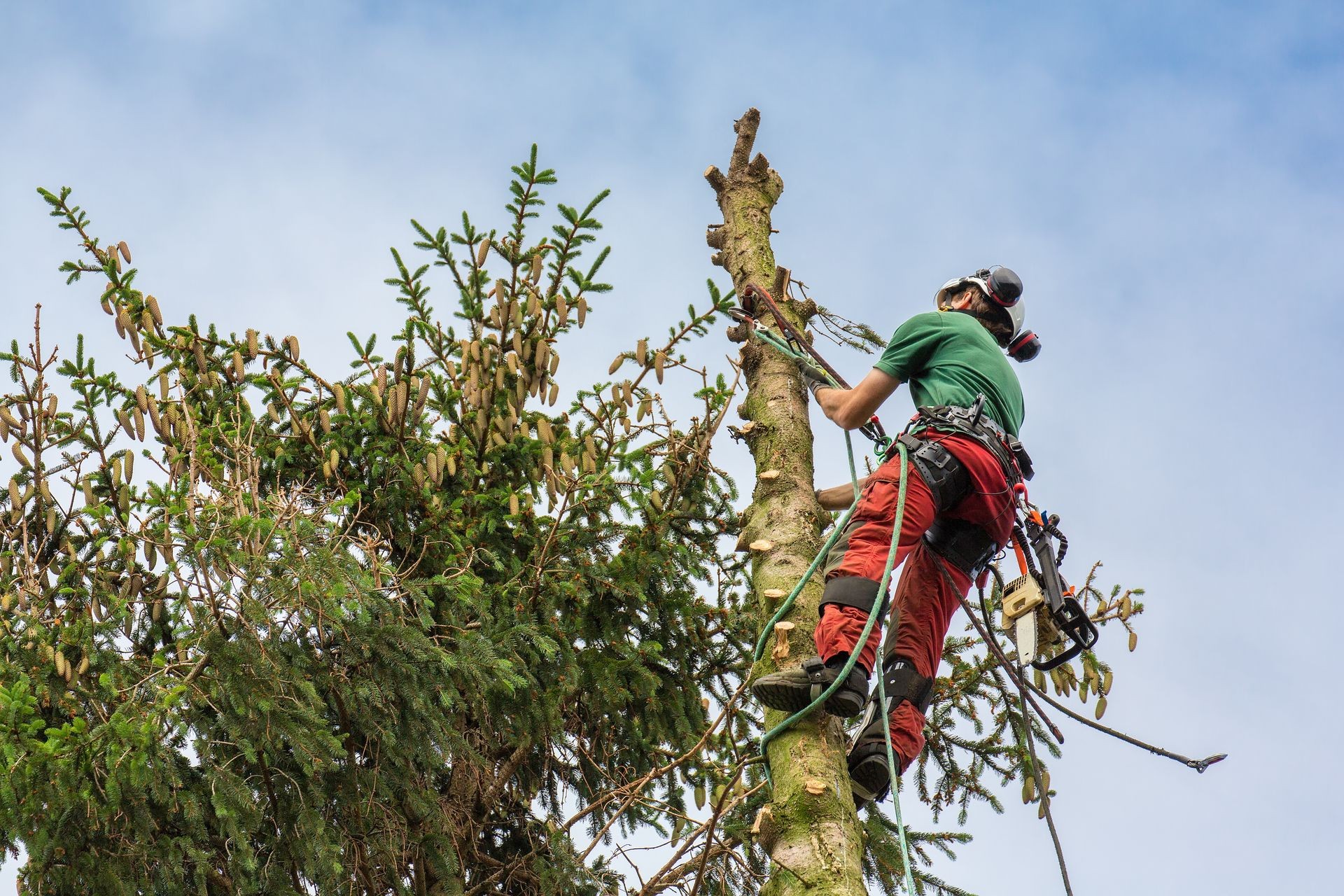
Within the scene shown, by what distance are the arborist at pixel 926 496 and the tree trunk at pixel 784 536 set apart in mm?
137

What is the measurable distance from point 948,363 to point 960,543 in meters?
0.63

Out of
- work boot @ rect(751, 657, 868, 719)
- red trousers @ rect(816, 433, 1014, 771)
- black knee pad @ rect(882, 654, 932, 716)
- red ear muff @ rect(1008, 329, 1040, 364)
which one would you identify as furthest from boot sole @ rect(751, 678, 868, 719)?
red ear muff @ rect(1008, 329, 1040, 364)

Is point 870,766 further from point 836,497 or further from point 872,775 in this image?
point 836,497

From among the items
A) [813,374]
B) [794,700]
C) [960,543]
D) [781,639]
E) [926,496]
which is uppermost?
[813,374]

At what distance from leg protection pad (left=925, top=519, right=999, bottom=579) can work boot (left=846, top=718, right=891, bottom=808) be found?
0.70 metres

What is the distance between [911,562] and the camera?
180 inches

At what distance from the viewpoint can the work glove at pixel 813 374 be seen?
4730 mm

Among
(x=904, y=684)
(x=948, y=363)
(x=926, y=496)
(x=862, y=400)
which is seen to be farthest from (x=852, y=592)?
(x=948, y=363)

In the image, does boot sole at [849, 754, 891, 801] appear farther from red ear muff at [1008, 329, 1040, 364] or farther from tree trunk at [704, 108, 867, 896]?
red ear muff at [1008, 329, 1040, 364]

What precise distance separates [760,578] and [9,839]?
2.61 metres

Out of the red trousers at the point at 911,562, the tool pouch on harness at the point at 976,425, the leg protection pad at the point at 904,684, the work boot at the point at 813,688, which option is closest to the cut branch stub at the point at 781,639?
the red trousers at the point at 911,562

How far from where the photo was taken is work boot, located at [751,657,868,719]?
3.64m

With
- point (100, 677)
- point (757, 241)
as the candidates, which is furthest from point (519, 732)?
point (757, 241)

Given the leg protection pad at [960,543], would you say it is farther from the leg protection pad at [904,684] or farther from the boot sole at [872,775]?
the boot sole at [872,775]
